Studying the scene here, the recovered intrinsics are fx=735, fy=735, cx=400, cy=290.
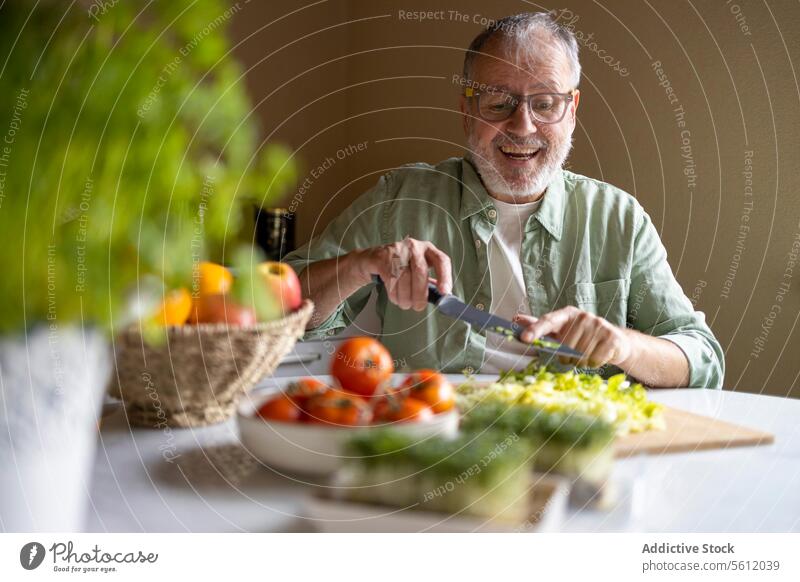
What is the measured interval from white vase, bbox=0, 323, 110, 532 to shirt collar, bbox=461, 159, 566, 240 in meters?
0.78

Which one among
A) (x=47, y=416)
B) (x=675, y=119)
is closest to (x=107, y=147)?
(x=47, y=416)

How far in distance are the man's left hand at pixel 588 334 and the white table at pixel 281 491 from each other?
248 millimetres

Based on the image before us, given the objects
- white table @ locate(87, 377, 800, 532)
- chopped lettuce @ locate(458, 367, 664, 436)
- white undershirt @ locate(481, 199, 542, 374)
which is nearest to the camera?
white table @ locate(87, 377, 800, 532)

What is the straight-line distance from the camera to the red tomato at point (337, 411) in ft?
1.40

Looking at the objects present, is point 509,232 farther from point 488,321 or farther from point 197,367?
point 197,367

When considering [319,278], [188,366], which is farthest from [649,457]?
[319,278]

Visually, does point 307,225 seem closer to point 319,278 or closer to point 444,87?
point 444,87

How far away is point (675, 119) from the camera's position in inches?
50.4

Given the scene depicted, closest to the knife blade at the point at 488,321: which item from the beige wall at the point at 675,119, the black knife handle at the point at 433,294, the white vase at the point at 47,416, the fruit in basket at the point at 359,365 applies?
the black knife handle at the point at 433,294

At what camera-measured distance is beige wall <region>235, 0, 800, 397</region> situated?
1167 millimetres

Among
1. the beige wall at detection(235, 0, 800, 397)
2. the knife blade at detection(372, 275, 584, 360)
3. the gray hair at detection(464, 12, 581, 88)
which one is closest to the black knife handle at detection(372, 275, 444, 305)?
the knife blade at detection(372, 275, 584, 360)

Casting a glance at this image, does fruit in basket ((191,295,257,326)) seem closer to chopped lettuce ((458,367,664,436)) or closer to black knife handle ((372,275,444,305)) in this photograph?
chopped lettuce ((458,367,664,436))

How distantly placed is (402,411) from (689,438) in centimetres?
22

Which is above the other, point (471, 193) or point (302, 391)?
point (471, 193)
